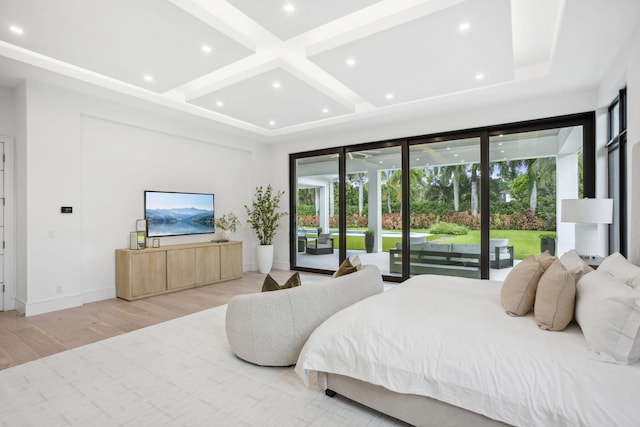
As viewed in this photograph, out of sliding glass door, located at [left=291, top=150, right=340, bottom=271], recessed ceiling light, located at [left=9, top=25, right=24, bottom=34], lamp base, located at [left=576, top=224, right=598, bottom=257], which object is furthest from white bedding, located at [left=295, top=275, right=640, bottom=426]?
sliding glass door, located at [left=291, top=150, right=340, bottom=271]

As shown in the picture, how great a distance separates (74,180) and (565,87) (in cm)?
653

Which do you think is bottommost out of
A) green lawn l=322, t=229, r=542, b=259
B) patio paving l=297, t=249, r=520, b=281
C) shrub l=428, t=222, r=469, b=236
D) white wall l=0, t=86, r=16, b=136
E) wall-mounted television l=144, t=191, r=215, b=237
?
patio paving l=297, t=249, r=520, b=281

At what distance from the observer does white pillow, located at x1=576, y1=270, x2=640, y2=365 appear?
4.83 feet

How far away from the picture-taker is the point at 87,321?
3822 millimetres

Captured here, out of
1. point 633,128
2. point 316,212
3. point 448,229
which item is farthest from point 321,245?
point 633,128

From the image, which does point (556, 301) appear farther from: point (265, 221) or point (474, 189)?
point (265, 221)

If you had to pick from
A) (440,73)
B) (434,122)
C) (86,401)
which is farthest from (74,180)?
(434,122)

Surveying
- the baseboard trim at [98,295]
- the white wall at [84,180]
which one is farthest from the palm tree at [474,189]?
the baseboard trim at [98,295]

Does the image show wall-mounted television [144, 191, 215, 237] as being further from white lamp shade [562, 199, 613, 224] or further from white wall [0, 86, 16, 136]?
white lamp shade [562, 199, 613, 224]

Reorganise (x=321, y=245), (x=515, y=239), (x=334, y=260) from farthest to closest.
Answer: (x=321, y=245) → (x=334, y=260) → (x=515, y=239)

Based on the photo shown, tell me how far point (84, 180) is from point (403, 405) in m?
4.96

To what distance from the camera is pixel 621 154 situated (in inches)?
141

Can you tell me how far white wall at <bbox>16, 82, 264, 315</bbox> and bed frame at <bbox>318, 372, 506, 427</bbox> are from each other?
4.02m

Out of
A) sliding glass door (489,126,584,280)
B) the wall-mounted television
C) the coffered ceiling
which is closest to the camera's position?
the coffered ceiling
